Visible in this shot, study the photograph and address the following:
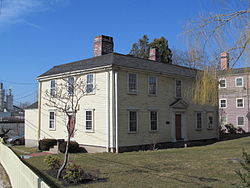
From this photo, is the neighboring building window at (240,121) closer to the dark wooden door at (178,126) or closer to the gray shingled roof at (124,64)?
the gray shingled roof at (124,64)

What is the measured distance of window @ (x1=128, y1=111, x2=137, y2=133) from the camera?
775 inches

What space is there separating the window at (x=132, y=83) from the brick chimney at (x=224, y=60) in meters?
13.3

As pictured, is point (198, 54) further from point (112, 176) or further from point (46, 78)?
point (46, 78)

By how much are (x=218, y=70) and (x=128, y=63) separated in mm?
13763

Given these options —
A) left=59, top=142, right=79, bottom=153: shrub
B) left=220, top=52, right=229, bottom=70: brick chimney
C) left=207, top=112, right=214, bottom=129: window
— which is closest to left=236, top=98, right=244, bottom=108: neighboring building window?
left=207, top=112, right=214, bottom=129: window

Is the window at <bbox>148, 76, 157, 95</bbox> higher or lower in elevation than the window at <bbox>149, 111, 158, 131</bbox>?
higher

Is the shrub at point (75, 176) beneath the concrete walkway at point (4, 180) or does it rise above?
above

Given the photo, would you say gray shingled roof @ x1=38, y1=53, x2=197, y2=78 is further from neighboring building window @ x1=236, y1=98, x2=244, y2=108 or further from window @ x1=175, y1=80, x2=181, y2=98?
neighboring building window @ x1=236, y1=98, x2=244, y2=108

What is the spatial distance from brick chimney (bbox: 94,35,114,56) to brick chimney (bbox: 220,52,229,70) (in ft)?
55.0

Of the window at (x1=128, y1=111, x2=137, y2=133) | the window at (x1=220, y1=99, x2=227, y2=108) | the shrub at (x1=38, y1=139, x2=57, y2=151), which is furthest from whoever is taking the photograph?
the window at (x1=220, y1=99, x2=227, y2=108)

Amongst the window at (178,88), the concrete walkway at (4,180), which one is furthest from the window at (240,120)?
the concrete walkway at (4,180)

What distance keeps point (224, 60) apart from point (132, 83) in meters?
13.8

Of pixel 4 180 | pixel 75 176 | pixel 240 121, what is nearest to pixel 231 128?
pixel 240 121

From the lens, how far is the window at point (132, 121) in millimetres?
19694
